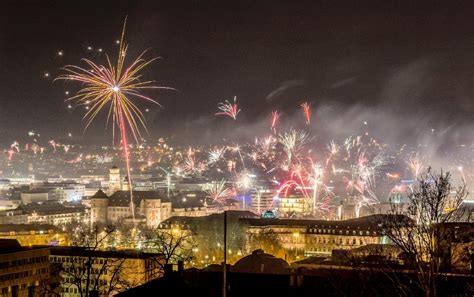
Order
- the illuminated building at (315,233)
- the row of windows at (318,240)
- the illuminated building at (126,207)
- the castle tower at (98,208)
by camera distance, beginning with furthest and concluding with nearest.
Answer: the castle tower at (98,208), the illuminated building at (126,207), the row of windows at (318,240), the illuminated building at (315,233)

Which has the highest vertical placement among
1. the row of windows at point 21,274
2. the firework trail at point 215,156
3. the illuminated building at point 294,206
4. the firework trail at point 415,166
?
the firework trail at point 215,156

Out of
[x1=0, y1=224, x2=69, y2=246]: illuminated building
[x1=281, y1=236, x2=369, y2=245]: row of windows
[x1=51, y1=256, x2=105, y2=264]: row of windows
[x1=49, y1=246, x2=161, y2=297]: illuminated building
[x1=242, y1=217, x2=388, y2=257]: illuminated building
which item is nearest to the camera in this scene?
[x1=49, y1=246, x2=161, y2=297]: illuminated building

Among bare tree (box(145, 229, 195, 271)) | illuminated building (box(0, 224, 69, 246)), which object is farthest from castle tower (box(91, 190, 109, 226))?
illuminated building (box(0, 224, 69, 246))

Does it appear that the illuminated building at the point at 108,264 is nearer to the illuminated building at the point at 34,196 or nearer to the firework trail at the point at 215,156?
the firework trail at the point at 215,156

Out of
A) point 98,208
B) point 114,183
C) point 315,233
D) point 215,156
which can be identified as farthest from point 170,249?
point 215,156

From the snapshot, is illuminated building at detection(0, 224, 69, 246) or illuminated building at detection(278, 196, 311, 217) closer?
illuminated building at detection(0, 224, 69, 246)

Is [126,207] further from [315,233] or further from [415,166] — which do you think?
[415,166]

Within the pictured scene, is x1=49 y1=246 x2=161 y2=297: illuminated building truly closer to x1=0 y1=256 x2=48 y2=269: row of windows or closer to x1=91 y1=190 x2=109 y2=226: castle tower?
x1=0 y1=256 x2=48 y2=269: row of windows

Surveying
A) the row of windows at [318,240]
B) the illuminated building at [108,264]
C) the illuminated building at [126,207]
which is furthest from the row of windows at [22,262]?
the illuminated building at [126,207]

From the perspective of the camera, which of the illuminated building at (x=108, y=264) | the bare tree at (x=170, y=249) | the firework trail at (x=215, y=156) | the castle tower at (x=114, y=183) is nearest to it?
the bare tree at (x=170, y=249)
